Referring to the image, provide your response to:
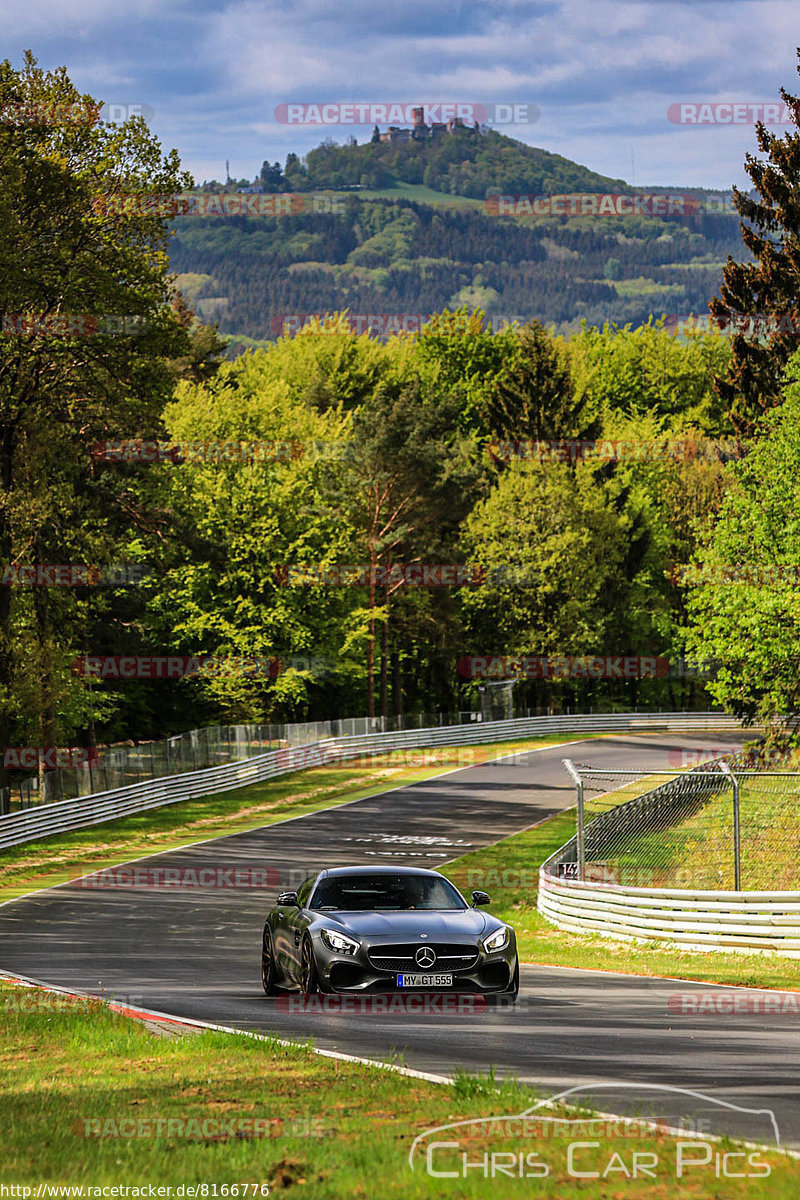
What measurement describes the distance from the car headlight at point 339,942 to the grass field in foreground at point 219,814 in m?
17.8

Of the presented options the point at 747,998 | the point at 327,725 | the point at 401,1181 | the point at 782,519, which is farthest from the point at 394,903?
the point at 327,725

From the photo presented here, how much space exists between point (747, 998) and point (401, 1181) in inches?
355

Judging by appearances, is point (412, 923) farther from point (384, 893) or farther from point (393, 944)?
point (384, 893)

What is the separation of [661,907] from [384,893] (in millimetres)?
8459

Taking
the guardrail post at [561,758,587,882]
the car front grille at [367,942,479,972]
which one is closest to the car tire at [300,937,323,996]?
the car front grille at [367,942,479,972]

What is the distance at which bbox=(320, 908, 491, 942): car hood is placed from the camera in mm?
12188

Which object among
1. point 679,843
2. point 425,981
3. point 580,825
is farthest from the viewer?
point 679,843

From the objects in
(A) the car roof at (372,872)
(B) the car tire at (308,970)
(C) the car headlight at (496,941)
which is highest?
(A) the car roof at (372,872)

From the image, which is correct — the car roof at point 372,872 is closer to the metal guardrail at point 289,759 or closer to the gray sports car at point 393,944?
the gray sports car at point 393,944

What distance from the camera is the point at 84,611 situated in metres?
A: 47.6

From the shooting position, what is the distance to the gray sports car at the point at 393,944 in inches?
474

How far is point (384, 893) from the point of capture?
533 inches

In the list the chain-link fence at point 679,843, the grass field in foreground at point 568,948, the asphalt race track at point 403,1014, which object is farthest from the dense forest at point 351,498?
the asphalt race track at point 403,1014

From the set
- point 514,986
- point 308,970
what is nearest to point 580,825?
point 514,986
